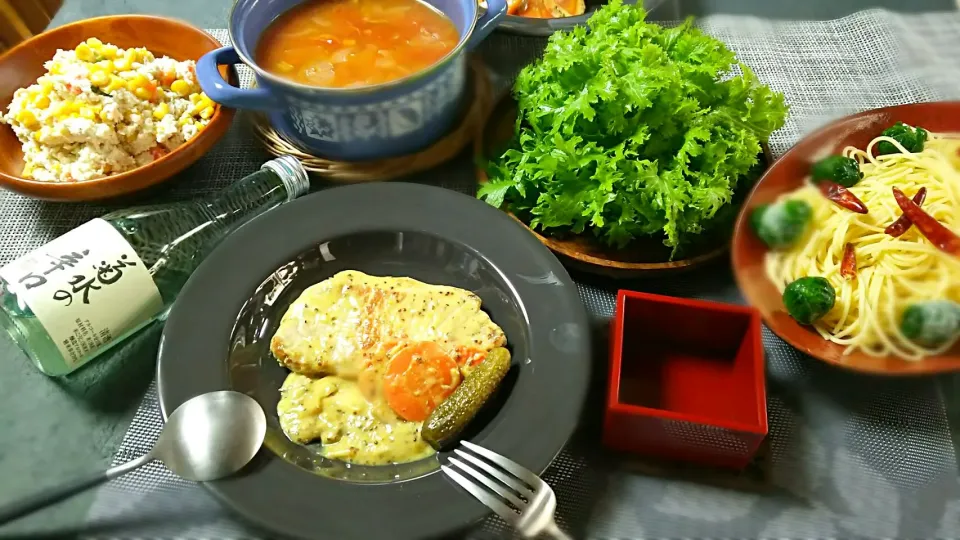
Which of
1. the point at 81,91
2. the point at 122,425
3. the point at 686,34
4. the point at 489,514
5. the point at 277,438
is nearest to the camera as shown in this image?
the point at 489,514

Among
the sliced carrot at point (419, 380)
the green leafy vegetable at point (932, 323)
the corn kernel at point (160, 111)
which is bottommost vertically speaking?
the green leafy vegetable at point (932, 323)

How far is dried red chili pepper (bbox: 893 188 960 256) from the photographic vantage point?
3.98 feet

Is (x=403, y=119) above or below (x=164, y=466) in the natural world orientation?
above

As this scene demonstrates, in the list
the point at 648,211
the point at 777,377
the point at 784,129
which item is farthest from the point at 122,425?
the point at 784,129

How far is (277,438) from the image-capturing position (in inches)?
43.6

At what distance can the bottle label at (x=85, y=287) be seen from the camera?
3.73 ft

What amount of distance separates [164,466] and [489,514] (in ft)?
1.94

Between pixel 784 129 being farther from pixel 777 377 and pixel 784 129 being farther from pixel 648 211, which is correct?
pixel 777 377

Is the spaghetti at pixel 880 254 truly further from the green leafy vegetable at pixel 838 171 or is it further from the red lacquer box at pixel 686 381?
the red lacquer box at pixel 686 381

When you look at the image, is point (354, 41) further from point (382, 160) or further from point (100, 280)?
point (100, 280)

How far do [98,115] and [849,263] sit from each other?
1554mm

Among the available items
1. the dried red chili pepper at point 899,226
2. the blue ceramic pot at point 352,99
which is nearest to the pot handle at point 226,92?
the blue ceramic pot at point 352,99

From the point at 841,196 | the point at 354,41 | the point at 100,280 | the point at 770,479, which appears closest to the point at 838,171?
the point at 841,196

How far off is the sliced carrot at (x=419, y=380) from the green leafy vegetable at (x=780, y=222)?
643mm
